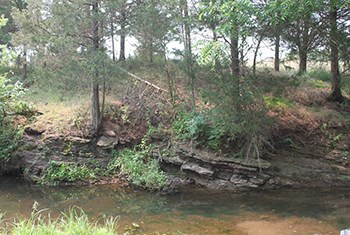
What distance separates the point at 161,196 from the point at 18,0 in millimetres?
13102

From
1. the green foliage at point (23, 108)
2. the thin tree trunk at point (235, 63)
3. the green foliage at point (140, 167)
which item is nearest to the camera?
the thin tree trunk at point (235, 63)

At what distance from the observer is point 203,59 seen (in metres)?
6.98

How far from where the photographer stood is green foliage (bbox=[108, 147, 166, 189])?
9438 millimetres

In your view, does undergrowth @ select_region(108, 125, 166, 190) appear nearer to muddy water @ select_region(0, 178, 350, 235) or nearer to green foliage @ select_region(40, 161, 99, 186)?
muddy water @ select_region(0, 178, 350, 235)

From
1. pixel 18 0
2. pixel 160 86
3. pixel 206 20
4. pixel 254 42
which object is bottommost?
pixel 160 86

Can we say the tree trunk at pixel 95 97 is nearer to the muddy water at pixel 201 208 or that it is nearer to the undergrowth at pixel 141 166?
the undergrowth at pixel 141 166

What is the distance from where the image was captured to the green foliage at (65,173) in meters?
10.2

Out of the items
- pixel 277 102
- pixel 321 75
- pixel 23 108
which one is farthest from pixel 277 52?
pixel 23 108

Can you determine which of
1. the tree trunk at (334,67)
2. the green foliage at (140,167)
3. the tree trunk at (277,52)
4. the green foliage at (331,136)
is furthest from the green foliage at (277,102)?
the green foliage at (140,167)

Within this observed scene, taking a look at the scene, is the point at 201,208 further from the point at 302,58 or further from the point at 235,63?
the point at 302,58

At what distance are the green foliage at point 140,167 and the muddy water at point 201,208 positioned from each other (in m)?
0.35

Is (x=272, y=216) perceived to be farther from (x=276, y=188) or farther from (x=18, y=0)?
(x=18, y=0)

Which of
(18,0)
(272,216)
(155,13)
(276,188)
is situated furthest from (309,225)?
(18,0)

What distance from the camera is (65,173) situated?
1034cm
